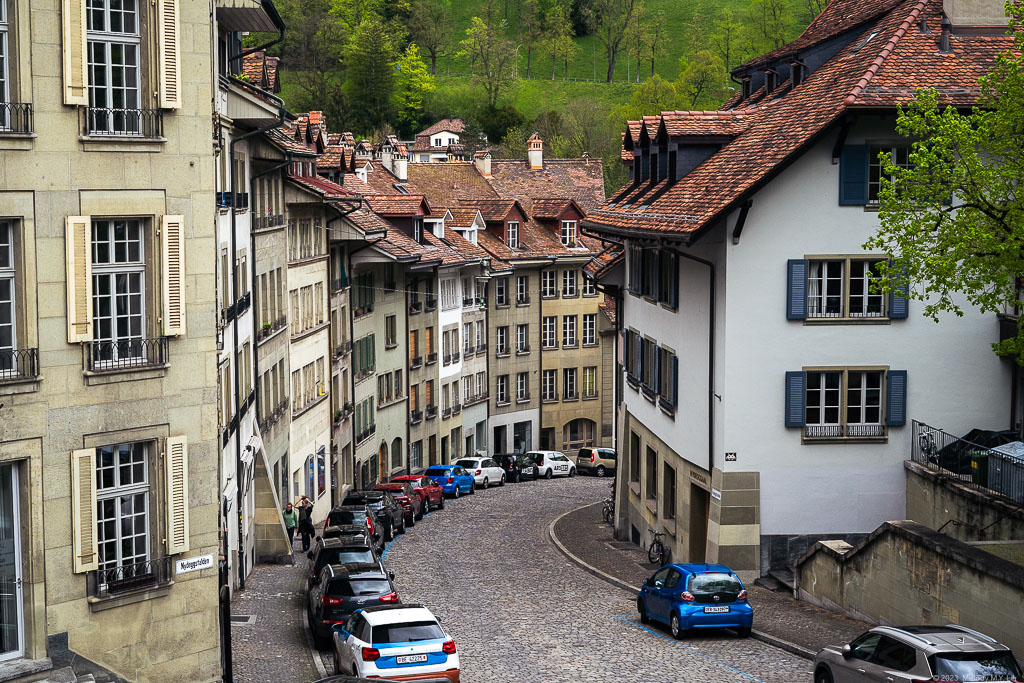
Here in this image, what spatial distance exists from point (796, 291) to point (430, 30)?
14420 centimetres

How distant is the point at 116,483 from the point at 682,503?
64.6ft

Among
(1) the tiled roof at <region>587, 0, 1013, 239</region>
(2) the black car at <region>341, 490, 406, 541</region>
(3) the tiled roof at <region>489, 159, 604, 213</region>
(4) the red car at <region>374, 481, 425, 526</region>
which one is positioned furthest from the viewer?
(3) the tiled roof at <region>489, 159, 604, 213</region>

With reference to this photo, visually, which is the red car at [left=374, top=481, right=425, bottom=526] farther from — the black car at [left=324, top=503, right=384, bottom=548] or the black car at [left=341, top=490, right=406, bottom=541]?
the black car at [left=324, top=503, right=384, bottom=548]

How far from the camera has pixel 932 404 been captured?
3192 centimetres

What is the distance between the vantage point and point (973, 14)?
107 ft

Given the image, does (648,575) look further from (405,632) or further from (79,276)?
(79,276)

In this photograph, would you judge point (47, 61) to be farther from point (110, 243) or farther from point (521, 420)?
point (521, 420)

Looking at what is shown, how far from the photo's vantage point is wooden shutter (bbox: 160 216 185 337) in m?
18.3

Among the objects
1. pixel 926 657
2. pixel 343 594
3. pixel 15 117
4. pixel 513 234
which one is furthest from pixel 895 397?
pixel 513 234

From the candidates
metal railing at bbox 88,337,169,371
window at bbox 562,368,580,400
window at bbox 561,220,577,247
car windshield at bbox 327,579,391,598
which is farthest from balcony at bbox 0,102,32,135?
window at bbox 561,220,577,247

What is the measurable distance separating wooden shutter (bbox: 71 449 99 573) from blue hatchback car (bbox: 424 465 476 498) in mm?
40286

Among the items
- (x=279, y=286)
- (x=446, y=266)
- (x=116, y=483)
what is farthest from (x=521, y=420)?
(x=116, y=483)

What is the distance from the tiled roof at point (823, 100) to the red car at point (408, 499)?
55.2 feet

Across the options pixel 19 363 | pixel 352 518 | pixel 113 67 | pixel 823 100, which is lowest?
pixel 352 518
